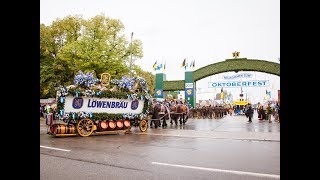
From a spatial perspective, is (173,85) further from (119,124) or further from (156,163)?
(156,163)

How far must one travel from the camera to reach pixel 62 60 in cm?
3456

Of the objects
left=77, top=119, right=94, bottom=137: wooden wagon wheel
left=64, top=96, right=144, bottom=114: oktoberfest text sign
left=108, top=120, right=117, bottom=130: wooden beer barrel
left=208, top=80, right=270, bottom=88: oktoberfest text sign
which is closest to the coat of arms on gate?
left=64, top=96, right=144, bottom=114: oktoberfest text sign

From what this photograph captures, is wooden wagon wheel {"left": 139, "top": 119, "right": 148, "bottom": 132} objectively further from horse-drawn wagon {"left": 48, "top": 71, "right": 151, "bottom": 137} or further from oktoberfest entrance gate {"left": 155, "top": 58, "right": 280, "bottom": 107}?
oktoberfest entrance gate {"left": 155, "top": 58, "right": 280, "bottom": 107}

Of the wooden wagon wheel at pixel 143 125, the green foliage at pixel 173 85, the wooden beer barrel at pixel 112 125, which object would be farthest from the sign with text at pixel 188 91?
the wooden beer barrel at pixel 112 125

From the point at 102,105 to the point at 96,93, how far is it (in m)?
0.74

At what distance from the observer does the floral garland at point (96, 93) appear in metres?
14.2

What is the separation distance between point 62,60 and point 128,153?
27737 millimetres

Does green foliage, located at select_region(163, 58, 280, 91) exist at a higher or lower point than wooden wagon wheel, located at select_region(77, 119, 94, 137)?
higher

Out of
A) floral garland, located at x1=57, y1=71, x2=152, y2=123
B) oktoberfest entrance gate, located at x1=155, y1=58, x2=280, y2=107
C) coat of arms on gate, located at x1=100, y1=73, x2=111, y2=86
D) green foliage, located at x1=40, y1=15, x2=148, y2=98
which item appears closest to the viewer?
floral garland, located at x1=57, y1=71, x2=152, y2=123

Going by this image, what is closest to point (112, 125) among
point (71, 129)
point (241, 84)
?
point (71, 129)

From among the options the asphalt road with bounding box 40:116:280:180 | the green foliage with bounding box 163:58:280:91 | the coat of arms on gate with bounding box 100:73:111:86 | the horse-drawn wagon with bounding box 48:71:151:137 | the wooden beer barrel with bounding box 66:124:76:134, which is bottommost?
the asphalt road with bounding box 40:116:280:180

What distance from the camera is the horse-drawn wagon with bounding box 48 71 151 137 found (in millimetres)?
14281
